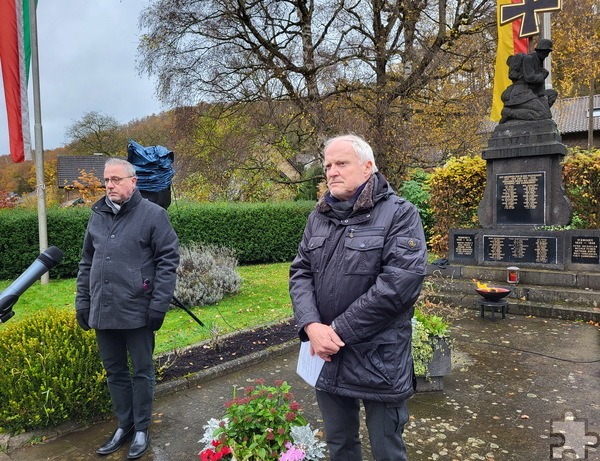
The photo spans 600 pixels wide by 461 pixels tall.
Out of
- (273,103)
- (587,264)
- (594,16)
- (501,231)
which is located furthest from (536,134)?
(594,16)

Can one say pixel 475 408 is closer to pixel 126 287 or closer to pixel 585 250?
pixel 126 287

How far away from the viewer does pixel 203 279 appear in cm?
834

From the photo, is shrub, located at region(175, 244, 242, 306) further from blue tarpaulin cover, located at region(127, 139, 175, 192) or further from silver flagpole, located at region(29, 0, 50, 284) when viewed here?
blue tarpaulin cover, located at region(127, 139, 175, 192)

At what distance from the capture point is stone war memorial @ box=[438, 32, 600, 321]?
311 inches

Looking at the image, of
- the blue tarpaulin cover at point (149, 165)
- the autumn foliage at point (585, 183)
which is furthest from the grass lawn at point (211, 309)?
the autumn foliage at point (585, 183)

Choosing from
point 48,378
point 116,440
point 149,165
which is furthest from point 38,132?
point 116,440

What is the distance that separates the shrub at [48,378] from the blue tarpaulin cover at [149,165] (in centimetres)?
152

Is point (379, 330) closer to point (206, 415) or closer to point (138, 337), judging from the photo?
point (138, 337)

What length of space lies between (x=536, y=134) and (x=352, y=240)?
8.20 m

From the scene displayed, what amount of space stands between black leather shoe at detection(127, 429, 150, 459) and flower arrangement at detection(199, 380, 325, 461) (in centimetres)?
80

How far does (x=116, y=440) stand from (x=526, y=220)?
823cm

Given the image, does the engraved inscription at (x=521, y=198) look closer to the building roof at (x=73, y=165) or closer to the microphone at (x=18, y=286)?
the microphone at (x=18, y=286)

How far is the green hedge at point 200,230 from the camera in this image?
10.7 meters

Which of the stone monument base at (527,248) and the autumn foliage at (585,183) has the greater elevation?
the autumn foliage at (585,183)
